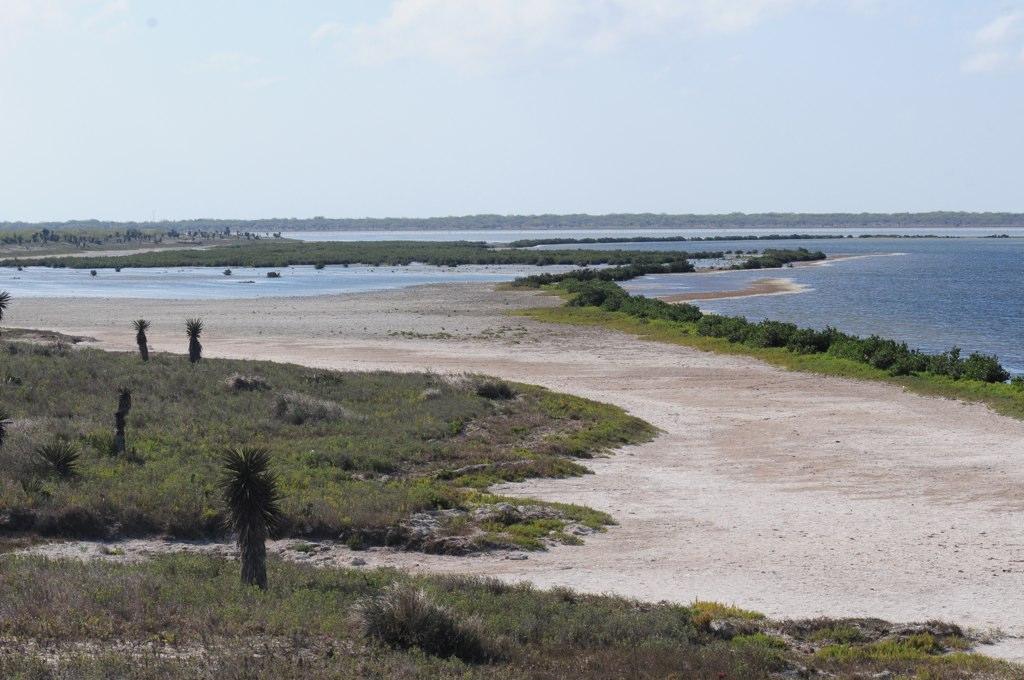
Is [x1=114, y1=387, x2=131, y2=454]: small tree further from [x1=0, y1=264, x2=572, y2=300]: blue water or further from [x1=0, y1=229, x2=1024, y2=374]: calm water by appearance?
[x1=0, y1=264, x2=572, y2=300]: blue water

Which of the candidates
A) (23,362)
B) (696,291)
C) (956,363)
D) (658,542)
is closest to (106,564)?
(658,542)

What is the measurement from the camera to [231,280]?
110 m

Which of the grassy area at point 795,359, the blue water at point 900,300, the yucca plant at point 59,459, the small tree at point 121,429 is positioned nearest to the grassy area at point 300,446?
the yucca plant at point 59,459

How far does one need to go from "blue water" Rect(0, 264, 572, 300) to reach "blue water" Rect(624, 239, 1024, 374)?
22.1 meters

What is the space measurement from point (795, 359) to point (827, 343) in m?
2.54

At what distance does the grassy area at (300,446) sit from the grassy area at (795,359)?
1218 cm

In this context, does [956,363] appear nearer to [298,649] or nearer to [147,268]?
[298,649]

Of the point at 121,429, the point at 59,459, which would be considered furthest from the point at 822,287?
the point at 59,459

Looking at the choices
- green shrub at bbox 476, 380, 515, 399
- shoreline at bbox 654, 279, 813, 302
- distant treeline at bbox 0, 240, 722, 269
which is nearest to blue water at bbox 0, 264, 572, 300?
distant treeline at bbox 0, 240, 722, 269

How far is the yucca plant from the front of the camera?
2147 centimetres

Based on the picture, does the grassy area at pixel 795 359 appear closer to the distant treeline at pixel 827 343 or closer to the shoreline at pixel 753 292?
the distant treeline at pixel 827 343

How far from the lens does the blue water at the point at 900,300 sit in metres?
59.7

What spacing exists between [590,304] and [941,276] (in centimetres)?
5504

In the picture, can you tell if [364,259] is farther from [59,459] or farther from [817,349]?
[59,459]
